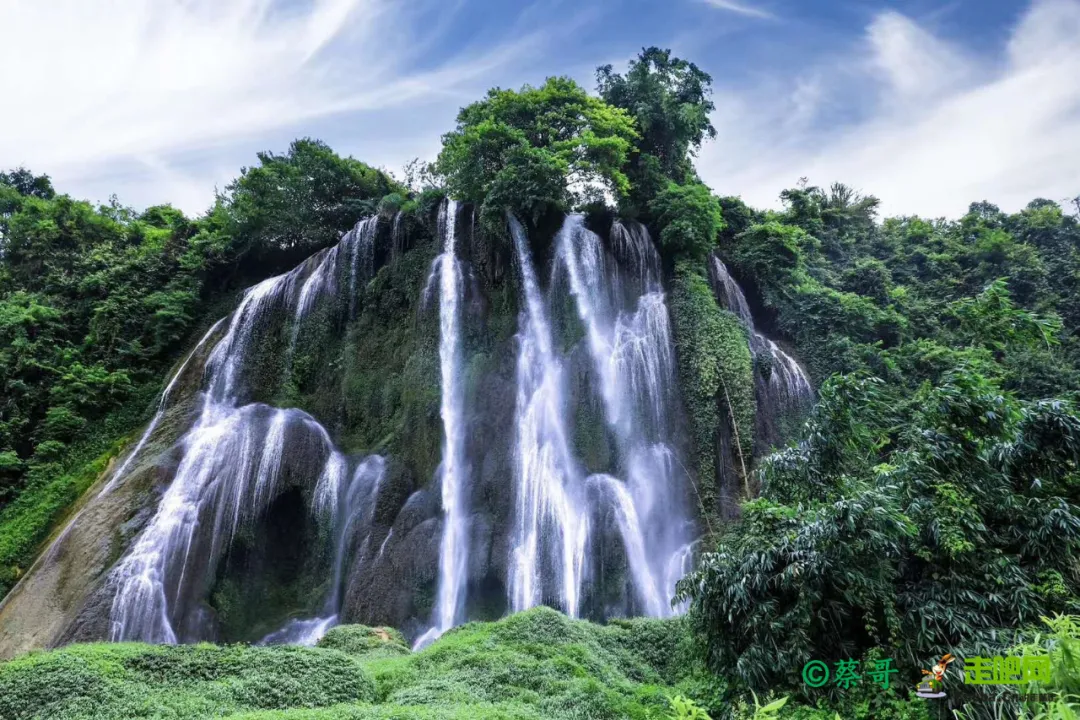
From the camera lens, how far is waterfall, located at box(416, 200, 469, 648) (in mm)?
13031

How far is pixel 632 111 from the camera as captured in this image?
2036 cm

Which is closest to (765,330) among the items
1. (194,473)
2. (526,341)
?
(526,341)

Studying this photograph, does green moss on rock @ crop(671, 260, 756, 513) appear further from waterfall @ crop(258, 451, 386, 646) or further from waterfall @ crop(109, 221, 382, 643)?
waterfall @ crop(109, 221, 382, 643)

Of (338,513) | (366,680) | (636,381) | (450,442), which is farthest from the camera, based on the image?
(450,442)

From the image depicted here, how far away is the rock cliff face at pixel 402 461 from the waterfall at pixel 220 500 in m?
0.05

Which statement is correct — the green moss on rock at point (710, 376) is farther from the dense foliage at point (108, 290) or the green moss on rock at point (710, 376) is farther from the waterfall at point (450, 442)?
the dense foliage at point (108, 290)

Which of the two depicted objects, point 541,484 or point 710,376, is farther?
point 710,376

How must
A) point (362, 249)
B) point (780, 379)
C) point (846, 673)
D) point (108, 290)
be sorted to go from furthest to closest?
point (108, 290), point (362, 249), point (780, 379), point (846, 673)

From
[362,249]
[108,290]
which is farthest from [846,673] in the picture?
[108,290]

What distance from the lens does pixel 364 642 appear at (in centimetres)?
1045

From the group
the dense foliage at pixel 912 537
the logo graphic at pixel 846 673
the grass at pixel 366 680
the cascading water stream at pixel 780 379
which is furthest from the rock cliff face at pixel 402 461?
the logo graphic at pixel 846 673

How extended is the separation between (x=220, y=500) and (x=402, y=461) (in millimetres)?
4523

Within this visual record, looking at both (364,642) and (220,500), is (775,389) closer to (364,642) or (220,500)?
(364,642)

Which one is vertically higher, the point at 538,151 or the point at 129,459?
the point at 538,151
